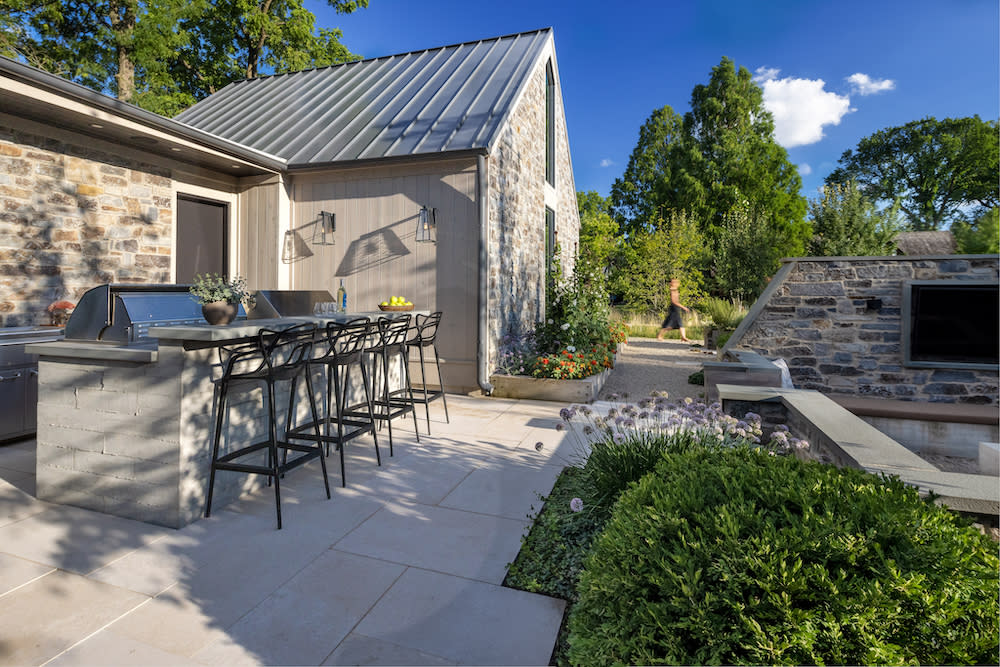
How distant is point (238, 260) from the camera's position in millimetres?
7195

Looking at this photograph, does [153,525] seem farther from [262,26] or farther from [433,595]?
[262,26]

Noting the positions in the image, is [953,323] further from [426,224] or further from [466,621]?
[466,621]

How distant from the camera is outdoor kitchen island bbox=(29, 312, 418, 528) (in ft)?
8.94

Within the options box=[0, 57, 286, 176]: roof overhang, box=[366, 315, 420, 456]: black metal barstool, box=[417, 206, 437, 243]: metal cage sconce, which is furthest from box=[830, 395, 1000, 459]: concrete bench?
box=[0, 57, 286, 176]: roof overhang

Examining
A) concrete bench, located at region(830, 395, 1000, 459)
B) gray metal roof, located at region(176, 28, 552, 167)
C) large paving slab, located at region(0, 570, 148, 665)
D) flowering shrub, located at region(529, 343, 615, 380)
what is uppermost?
gray metal roof, located at region(176, 28, 552, 167)

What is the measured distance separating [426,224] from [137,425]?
414 cm

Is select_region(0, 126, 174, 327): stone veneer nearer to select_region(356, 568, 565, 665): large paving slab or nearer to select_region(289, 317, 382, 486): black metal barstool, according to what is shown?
select_region(289, 317, 382, 486): black metal barstool

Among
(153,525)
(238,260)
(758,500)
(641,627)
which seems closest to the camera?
(641,627)

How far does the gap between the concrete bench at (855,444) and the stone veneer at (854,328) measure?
8.77ft

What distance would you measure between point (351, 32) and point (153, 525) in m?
19.5

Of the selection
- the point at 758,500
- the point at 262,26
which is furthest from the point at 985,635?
the point at 262,26

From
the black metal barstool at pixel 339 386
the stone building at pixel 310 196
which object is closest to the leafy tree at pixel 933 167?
the stone building at pixel 310 196

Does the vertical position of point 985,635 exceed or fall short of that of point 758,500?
it falls short

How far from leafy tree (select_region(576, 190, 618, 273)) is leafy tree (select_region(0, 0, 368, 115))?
11526 millimetres
